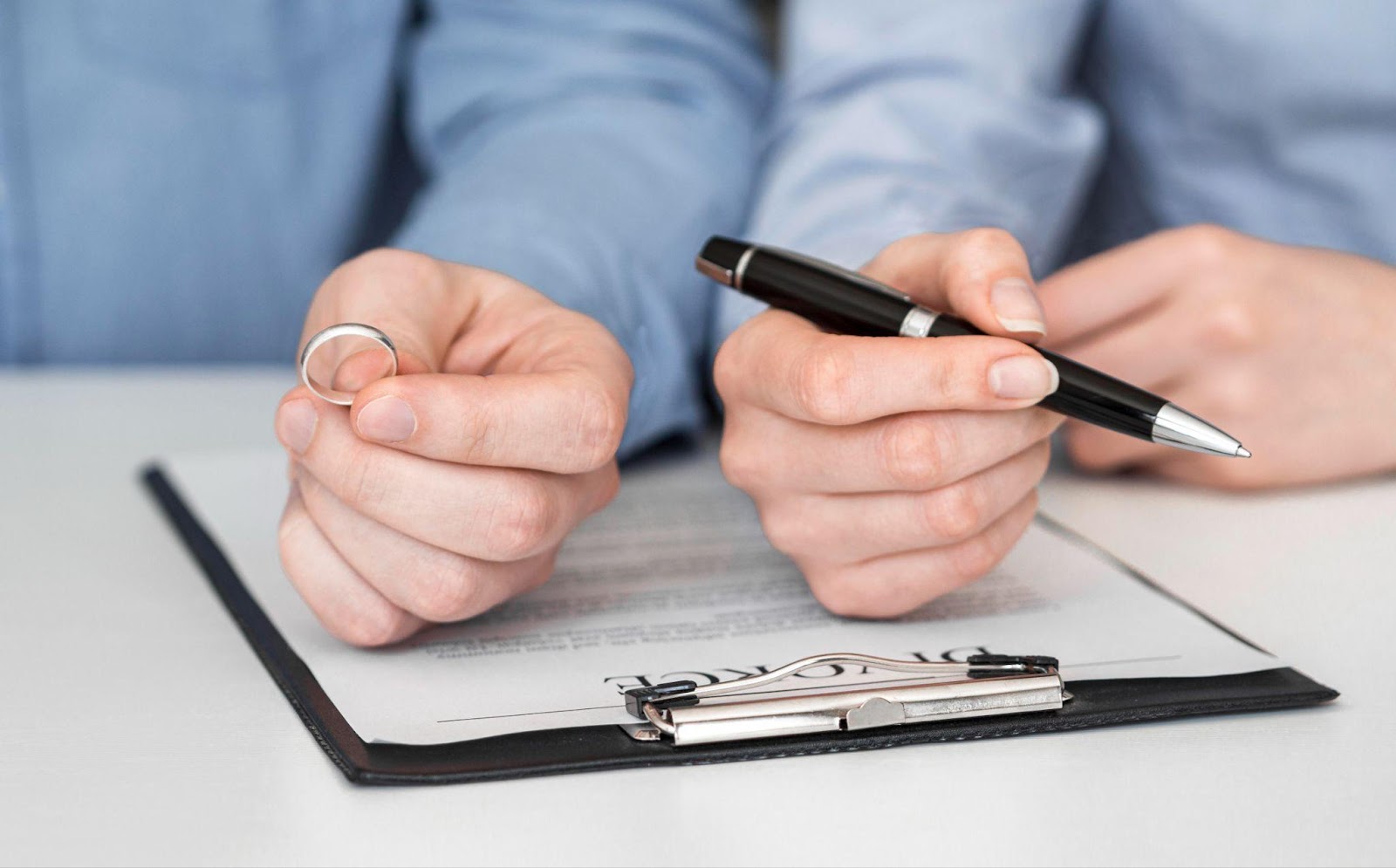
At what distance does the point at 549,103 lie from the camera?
871 millimetres

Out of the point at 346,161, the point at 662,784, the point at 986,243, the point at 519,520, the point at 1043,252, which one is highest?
the point at 346,161

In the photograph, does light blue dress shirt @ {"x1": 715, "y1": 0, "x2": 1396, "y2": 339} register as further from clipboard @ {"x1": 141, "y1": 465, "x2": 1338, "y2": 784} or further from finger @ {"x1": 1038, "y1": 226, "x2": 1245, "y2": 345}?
clipboard @ {"x1": 141, "y1": 465, "x2": 1338, "y2": 784}

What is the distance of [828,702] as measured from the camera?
363 millimetres

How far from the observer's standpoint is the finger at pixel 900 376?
1.36 ft

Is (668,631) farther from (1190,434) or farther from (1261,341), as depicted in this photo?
(1261,341)

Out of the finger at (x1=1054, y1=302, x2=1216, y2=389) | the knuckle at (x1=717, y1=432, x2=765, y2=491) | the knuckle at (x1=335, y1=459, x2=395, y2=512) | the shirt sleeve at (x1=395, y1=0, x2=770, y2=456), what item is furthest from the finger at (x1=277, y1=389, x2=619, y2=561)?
the finger at (x1=1054, y1=302, x2=1216, y2=389)

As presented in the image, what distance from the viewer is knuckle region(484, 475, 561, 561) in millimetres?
411

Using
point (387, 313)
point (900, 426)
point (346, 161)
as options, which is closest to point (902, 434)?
point (900, 426)

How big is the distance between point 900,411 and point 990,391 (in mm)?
36

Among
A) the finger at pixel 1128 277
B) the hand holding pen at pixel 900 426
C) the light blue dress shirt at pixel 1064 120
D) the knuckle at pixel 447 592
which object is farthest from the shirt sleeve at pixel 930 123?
the knuckle at pixel 447 592

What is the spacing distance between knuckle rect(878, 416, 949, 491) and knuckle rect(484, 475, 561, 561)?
133 millimetres

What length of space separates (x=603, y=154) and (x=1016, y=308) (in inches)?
16.4

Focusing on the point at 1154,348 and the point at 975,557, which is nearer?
the point at 975,557

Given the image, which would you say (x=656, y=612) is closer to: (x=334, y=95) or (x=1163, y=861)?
(x=1163, y=861)
